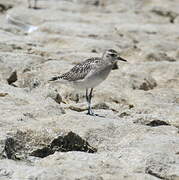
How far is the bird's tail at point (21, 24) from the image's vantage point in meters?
18.4

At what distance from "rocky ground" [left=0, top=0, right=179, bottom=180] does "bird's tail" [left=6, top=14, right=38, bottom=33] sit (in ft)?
0.73

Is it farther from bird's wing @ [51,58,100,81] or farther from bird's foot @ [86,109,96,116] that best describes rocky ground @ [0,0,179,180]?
bird's wing @ [51,58,100,81]

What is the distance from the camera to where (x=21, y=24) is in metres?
18.7

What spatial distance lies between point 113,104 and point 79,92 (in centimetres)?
86

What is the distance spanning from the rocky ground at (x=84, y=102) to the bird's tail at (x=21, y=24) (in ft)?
0.73

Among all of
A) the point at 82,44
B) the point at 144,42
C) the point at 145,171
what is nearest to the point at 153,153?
the point at 145,171

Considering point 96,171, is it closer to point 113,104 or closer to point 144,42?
point 113,104

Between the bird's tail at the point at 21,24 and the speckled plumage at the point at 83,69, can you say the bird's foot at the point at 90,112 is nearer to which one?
the speckled plumage at the point at 83,69

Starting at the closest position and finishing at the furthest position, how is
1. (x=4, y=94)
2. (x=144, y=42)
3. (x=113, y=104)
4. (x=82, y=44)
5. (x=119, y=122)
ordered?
(x=119, y=122)
(x=4, y=94)
(x=113, y=104)
(x=82, y=44)
(x=144, y=42)

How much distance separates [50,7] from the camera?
22.5 meters

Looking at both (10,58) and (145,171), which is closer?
(145,171)

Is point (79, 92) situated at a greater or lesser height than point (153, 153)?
lesser

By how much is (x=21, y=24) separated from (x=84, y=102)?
7769 mm

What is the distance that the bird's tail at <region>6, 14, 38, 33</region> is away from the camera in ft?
60.3
